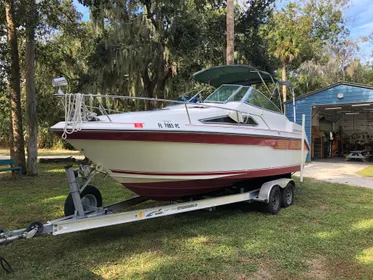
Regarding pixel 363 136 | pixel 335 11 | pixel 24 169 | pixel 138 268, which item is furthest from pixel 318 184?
pixel 335 11

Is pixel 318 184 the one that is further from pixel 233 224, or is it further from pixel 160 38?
pixel 160 38

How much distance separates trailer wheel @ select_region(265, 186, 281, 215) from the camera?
18.9ft

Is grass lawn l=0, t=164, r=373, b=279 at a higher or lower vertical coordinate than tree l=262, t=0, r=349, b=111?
lower

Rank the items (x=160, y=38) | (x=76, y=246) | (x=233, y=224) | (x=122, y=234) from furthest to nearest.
A: (x=160, y=38)
(x=233, y=224)
(x=122, y=234)
(x=76, y=246)

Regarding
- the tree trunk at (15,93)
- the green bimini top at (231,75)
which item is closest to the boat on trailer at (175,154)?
the green bimini top at (231,75)

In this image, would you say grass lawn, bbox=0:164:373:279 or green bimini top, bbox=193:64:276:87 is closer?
grass lawn, bbox=0:164:373:279

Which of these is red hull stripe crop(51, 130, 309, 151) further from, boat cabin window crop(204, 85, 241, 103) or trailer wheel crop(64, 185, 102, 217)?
trailer wheel crop(64, 185, 102, 217)

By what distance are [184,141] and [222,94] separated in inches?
76.2

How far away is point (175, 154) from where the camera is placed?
4.36m

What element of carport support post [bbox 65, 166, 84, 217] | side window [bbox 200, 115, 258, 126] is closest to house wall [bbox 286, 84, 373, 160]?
side window [bbox 200, 115, 258, 126]

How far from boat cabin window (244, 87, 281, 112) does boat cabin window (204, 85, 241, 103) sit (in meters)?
0.29

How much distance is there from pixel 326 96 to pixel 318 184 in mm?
8146

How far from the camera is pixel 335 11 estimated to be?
2897 centimetres

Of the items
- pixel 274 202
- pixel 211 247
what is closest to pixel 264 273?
pixel 211 247
